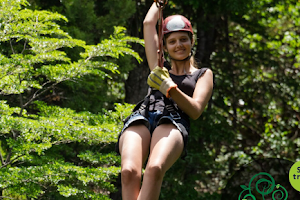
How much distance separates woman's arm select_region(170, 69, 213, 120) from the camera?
8.66ft

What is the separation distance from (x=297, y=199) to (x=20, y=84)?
3878mm

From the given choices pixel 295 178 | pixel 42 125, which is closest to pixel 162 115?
pixel 42 125

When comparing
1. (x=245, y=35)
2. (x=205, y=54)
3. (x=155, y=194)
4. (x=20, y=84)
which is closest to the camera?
(x=155, y=194)

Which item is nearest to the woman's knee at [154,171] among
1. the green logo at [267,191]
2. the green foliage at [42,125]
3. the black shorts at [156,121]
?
the black shorts at [156,121]

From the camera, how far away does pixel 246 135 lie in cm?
890

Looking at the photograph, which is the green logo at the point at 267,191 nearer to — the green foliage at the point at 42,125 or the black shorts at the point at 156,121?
the green foliage at the point at 42,125

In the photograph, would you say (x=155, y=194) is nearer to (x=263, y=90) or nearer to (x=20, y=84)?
(x=20, y=84)

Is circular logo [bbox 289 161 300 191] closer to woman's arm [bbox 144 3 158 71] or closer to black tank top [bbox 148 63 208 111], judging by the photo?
black tank top [bbox 148 63 208 111]

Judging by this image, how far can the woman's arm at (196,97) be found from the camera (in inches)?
104

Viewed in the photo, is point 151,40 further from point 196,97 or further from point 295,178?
point 295,178

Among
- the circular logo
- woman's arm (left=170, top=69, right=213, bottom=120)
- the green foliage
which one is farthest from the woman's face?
the circular logo

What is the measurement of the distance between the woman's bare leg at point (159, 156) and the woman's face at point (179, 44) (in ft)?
1.89

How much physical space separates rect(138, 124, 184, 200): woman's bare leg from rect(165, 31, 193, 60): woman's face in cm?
58

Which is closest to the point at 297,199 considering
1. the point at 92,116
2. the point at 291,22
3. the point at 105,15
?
the point at 92,116
